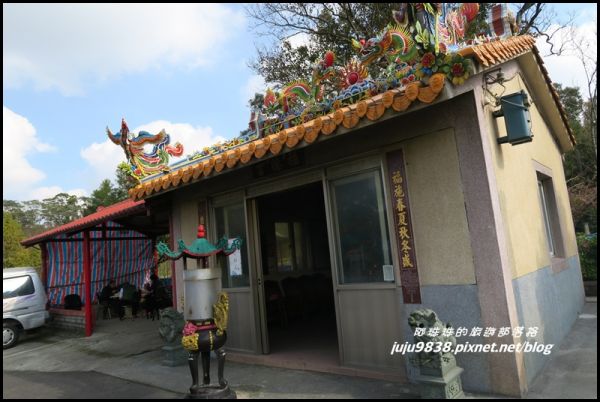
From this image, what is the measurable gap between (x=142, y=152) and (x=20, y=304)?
18.3ft

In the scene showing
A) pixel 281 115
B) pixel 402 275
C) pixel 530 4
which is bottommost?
pixel 402 275

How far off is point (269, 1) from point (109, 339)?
12107mm

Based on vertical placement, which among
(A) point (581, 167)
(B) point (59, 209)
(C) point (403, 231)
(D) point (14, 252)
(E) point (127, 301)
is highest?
(B) point (59, 209)

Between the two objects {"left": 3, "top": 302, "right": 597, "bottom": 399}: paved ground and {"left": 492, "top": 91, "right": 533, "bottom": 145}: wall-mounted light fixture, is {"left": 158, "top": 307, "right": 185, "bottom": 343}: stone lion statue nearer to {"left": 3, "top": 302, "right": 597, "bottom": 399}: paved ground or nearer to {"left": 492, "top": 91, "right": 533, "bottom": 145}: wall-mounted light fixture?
{"left": 3, "top": 302, "right": 597, "bottom": 399}: paved ground

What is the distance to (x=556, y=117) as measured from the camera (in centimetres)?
804

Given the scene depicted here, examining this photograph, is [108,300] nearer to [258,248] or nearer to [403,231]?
[258,248]

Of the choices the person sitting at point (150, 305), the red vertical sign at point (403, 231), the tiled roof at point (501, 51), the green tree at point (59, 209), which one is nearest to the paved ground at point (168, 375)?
the red vertical sign at point (403, 231)

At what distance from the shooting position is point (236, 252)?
6.29 m

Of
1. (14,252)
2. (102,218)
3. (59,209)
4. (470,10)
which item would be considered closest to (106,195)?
(14,252)

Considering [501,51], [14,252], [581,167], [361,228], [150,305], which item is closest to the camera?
[501,51]

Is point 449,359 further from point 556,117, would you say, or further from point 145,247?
point 145,247

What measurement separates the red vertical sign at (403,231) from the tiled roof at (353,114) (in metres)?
0.79

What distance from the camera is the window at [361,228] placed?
4.76 meters

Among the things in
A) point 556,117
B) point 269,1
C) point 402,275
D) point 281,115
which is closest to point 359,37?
point 269,1
